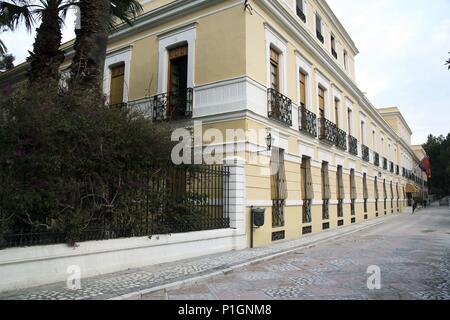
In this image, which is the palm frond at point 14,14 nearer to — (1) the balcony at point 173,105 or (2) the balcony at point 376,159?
(1) the balcony at point 173,105

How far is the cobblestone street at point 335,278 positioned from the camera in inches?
227

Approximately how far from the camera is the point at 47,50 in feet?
34.4

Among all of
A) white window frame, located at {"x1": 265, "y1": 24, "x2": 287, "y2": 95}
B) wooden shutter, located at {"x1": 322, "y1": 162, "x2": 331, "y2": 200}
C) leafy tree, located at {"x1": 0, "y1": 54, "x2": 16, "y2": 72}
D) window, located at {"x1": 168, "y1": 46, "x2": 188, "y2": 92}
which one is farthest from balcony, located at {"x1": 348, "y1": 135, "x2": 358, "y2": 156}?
leafy tree, located at {"x1": 0, "y1": 54, "x2": 16, "y2": 72}

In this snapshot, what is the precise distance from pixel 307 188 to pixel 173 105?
6066mm

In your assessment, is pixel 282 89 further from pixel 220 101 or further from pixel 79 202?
pixel 79 202

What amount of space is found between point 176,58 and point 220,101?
304 centimetres

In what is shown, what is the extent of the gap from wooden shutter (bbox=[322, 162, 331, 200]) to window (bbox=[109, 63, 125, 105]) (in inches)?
356

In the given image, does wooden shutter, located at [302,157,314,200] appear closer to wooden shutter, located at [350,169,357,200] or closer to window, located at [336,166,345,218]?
window, located at [336,166,345,218]

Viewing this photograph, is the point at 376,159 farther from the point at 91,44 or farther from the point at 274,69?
the point at 91,44

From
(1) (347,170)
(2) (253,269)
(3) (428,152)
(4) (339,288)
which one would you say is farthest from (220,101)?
(3) (428,152)

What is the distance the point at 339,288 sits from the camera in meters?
6.16

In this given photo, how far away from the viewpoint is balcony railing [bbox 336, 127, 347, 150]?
17.9 m

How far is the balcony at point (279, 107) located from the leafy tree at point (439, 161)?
55.9 m

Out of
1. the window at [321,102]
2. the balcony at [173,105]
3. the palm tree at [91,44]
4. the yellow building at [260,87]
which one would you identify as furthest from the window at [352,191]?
the palm tree at [91,44]
